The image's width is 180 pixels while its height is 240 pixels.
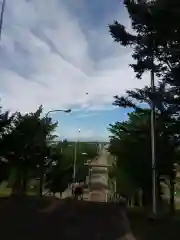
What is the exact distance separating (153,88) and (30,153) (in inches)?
531

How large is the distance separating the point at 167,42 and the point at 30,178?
20.0m

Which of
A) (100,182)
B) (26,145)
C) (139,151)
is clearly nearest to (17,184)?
(26,145)

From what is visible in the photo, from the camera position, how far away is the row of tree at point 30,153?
2647 cm

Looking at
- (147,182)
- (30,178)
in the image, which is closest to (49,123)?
(30,178)

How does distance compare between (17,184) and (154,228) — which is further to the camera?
(17,184)

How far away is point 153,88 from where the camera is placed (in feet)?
65.4

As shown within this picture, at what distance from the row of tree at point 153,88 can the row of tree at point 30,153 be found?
22.0ft

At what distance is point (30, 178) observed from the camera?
33.3m

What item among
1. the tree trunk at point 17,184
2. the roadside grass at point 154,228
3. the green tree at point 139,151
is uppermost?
the green tree at point 139,151

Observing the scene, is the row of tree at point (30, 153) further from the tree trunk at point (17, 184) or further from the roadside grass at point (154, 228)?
the roadside grass at point (154, 228)

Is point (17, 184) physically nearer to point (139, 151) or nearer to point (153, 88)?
point (139, 151)

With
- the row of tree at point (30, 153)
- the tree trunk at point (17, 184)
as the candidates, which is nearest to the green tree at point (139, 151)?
the row of tree at point (30, 153)

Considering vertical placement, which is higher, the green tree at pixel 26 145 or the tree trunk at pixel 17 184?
the green tree at pixel 26 145

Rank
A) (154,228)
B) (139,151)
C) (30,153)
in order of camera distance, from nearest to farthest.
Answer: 1. (154,228)
2. (139,151)
3. (30,153)
